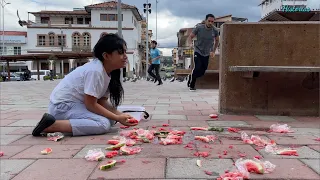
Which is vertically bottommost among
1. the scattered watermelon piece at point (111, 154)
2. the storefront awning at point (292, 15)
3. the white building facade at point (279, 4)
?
the scattered watermelon piece at point (111, 154)

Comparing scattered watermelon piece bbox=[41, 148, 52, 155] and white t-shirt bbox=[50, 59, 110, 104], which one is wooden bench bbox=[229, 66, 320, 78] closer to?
white t-shirt bbox=[50, 59, 110, 104]

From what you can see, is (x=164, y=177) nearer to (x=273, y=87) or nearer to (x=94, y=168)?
(x=94, y=168)

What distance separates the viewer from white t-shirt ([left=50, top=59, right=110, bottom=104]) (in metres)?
3.71

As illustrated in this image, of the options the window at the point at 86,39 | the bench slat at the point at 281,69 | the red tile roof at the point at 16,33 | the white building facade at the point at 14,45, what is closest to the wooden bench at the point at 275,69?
the bench slat at the point at 281,69

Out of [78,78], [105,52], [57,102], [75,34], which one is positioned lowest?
[57,102]

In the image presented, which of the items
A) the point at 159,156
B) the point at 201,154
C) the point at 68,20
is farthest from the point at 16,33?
the point at 201,154

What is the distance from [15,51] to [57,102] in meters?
66.2

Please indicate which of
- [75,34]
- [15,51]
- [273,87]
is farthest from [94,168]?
[15,51]

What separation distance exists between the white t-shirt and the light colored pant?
7 cm

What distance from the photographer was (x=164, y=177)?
2.42 m

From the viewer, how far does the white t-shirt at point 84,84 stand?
371 centimetres

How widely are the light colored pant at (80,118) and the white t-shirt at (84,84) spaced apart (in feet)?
0.23

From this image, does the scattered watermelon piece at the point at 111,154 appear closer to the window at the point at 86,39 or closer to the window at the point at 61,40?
the window at the point at 86,39

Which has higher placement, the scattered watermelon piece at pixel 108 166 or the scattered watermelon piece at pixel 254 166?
the scattered watermelon piece at pixel 254 166
